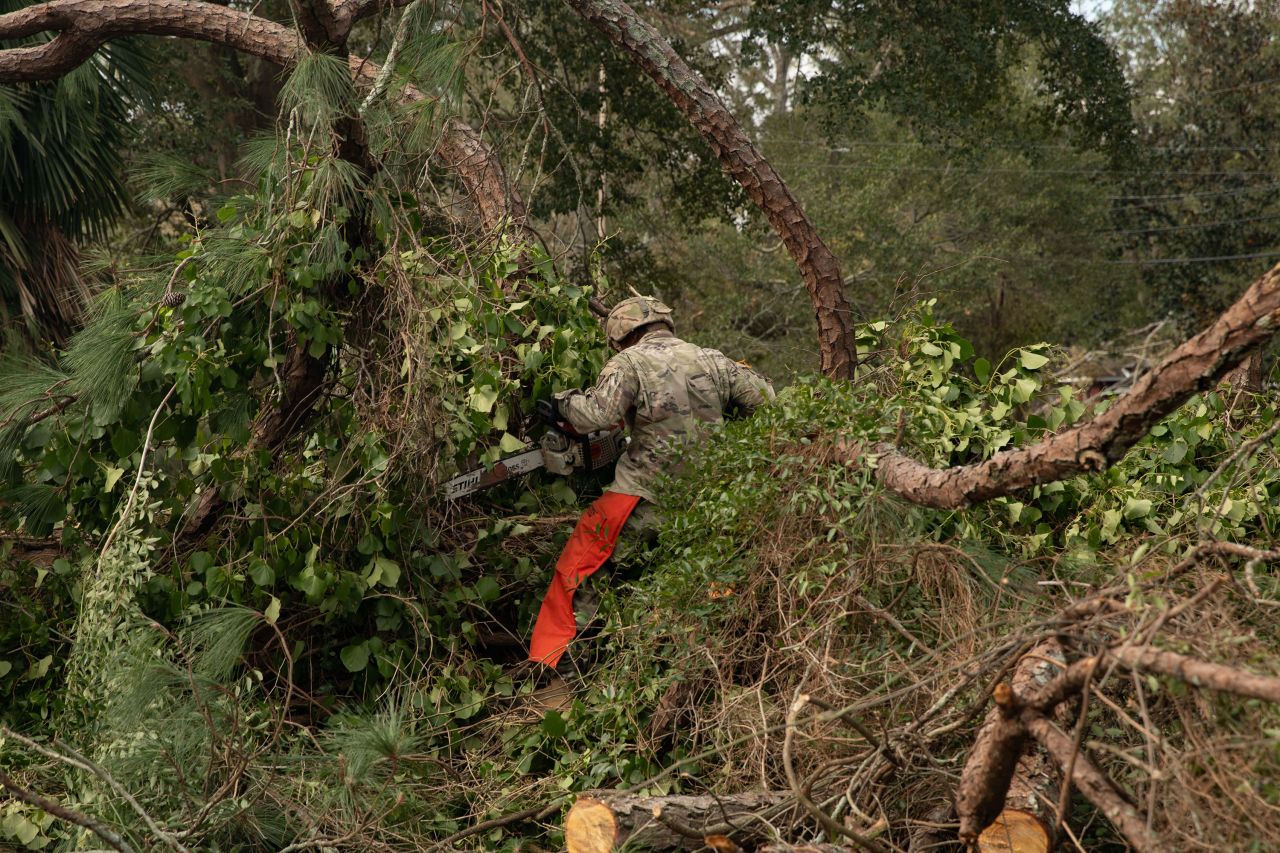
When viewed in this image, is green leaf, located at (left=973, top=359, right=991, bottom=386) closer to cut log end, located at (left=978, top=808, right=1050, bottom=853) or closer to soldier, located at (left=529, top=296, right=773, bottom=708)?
soldier, located at (left=529, top=296, right=773, bottom=708)

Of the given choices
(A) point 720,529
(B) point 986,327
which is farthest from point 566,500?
(B) point 986,327

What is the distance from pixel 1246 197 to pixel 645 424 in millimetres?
16498

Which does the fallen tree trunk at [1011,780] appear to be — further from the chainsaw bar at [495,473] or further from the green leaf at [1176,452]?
the chainsaw bar at [495,473]

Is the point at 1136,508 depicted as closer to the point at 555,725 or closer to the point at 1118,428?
the point at 1118,428

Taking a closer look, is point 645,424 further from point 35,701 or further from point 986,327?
point 986,327

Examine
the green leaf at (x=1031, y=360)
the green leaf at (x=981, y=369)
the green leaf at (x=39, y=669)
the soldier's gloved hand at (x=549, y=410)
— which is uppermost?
the green leaf at (x=1031, y=360)

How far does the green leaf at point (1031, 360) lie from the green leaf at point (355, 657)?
274 centimetres

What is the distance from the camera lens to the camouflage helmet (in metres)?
5.15

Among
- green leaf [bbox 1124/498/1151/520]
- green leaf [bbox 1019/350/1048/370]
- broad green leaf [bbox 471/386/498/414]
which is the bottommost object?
green leaf [bbox 1124/498/1151/520]

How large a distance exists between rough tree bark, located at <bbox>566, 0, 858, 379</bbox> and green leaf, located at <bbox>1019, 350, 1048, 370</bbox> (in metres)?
0.79

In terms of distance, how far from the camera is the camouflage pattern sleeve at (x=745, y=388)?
5.16 m

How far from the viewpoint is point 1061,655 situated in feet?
10.3

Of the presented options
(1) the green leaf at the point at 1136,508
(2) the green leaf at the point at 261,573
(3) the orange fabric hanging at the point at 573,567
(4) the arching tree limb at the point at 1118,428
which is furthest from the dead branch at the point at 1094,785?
(2) the green leaf at the point at 261,573

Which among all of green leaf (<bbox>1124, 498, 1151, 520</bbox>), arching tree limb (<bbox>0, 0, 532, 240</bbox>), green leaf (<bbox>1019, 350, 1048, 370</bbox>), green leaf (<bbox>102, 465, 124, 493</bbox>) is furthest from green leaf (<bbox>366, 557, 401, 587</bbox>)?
green leaf (<bbox>1124, 498, 1151, 520</bbox>)
